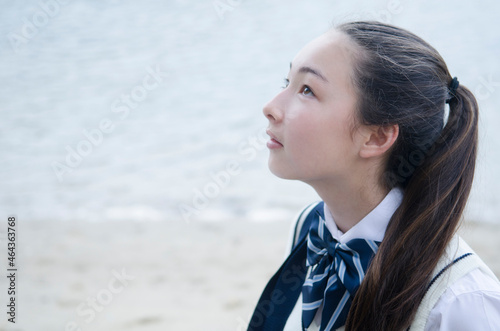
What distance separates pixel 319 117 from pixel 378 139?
0.64 ft

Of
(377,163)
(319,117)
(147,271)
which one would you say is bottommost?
(147,271)

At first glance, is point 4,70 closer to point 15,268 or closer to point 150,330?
point 15,268

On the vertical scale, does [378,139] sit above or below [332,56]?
below

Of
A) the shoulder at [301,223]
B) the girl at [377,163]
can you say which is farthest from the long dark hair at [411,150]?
the shoulder at [301,223]

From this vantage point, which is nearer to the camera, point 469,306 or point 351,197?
point 469,306

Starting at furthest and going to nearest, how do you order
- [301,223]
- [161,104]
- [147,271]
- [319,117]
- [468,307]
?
1. [161,104]
2. [147,271]
3. [301,223]
4. [319,117]
5. [468,307]


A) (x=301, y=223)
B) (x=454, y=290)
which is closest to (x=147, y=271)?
(x=301, y=223)

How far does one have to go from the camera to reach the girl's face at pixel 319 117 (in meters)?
1.45

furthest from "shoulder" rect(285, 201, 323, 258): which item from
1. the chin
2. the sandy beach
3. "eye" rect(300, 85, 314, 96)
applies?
the sandy beach

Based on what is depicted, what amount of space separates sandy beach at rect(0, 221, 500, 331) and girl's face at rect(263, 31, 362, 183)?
1.95 metres

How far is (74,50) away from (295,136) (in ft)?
31.9

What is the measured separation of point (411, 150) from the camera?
153cm

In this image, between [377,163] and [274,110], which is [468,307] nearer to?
[377,163]

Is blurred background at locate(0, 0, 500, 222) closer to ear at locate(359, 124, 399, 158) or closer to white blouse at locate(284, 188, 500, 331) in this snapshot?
ear at locate(359, 124, 399, 158)
